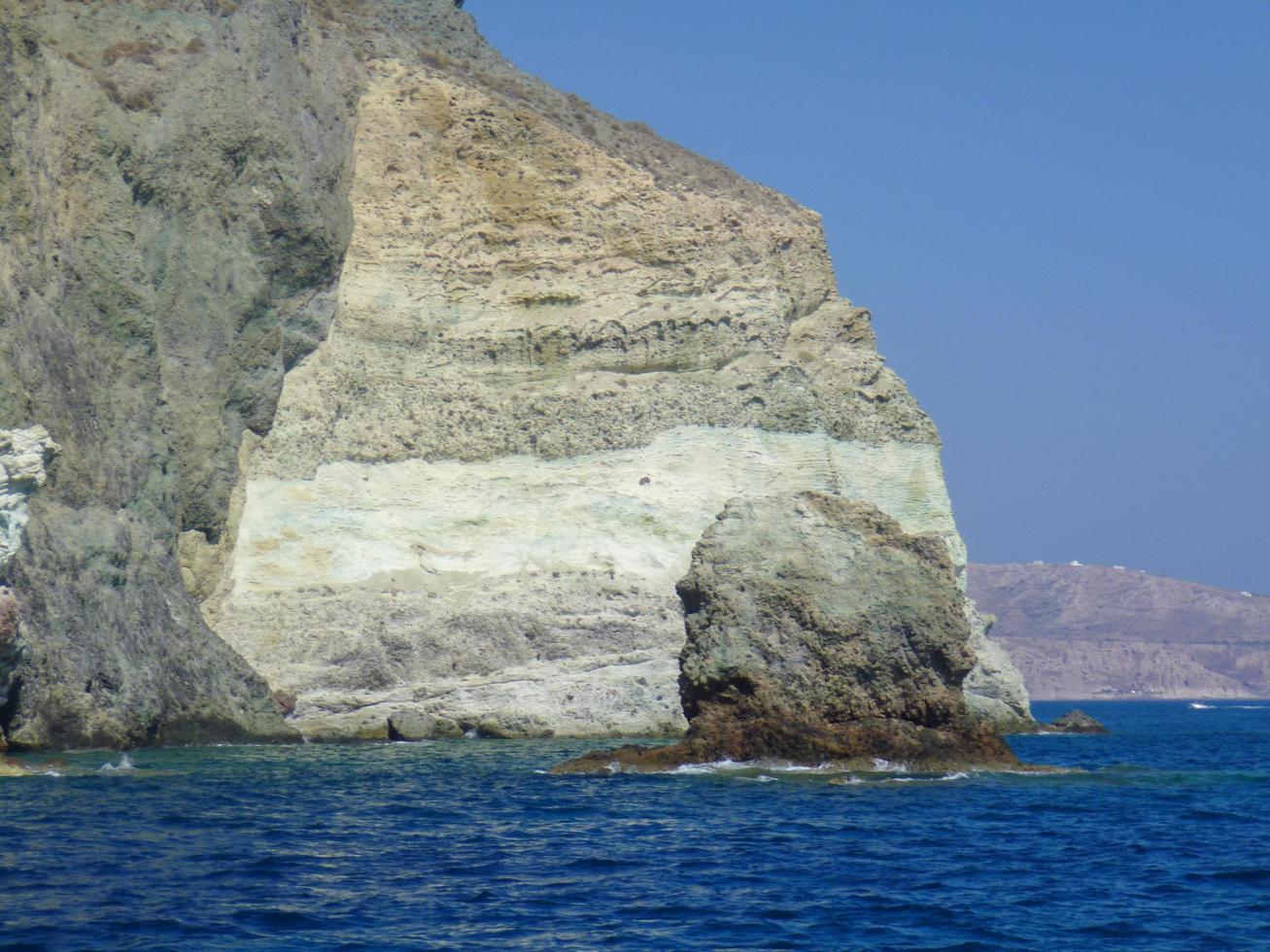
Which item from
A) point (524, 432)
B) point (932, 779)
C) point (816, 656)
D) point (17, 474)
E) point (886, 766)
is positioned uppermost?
point (524, 432)

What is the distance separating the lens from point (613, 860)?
55.2 feet

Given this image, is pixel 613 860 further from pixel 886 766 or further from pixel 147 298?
pixel 147 298

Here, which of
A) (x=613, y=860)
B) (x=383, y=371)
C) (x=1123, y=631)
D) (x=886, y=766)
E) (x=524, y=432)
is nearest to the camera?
(x=613, y=860)

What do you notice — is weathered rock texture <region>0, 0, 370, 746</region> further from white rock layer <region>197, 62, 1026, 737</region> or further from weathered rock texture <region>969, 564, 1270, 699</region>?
weathered rock texture <region>969, 564, 1270, 699</region>

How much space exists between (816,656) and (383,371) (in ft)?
58.9

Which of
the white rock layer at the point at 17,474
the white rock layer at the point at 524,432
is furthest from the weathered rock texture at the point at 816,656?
the white rock layer at the point at 524,432

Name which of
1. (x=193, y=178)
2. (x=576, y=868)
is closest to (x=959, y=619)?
(x=576, y=868)

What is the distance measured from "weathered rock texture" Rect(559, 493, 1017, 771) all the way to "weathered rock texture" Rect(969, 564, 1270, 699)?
110783 millimetres

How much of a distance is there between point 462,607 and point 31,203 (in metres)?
11.5

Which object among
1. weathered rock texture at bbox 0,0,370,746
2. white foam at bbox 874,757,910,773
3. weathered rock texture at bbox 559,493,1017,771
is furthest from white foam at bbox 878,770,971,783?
weathered rock texture at bbox 0,0,370,746

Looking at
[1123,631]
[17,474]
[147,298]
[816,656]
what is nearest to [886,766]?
[816,656]

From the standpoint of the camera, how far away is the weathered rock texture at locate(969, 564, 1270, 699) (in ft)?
461

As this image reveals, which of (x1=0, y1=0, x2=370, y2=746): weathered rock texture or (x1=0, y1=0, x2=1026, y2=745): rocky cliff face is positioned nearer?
(x1=0, y1=0, x2=370, y2=746): weathered rock texture

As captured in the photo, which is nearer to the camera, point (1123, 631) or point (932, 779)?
point (932, 779)
